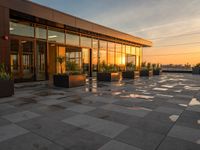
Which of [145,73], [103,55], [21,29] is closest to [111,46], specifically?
[103,55]

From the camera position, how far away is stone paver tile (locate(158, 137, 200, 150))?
7.50 ft

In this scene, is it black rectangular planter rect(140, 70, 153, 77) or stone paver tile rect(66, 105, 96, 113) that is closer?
stone paver tile rect(66, 105, 96, 113)

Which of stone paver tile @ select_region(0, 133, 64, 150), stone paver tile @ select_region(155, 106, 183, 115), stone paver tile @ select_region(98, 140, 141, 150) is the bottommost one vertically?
stone paver tile @ select_region(98, 140, 141, 150)

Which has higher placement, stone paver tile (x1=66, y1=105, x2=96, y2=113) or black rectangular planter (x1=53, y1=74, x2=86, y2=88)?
black rectangular planter (x1=53, y1=74, x2=86, y2=88)

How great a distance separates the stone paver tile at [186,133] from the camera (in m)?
2.60

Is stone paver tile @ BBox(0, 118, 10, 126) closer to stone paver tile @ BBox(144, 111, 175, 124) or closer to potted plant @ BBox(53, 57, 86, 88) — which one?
stone paver tile @ BBox(144, 111, 175, 124)

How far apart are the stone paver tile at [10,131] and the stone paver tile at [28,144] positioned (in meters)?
0.15

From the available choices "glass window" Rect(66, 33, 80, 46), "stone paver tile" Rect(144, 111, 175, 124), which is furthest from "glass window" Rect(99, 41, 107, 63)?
"stone paver tile" Rect(144, 111, 175, 124)

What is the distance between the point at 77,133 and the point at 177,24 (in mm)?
24804

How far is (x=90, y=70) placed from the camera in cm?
1503

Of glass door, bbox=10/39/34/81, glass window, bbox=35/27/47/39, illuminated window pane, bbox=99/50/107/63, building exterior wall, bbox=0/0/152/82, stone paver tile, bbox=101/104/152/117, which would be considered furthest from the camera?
illuminated window pane, bbox=99/50/107/63

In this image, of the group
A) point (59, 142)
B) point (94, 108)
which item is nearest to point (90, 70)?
point (94, 108)

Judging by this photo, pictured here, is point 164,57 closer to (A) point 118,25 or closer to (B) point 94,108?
(A) point 118,25

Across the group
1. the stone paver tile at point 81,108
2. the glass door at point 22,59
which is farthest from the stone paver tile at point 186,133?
the glass door at point 22,59
